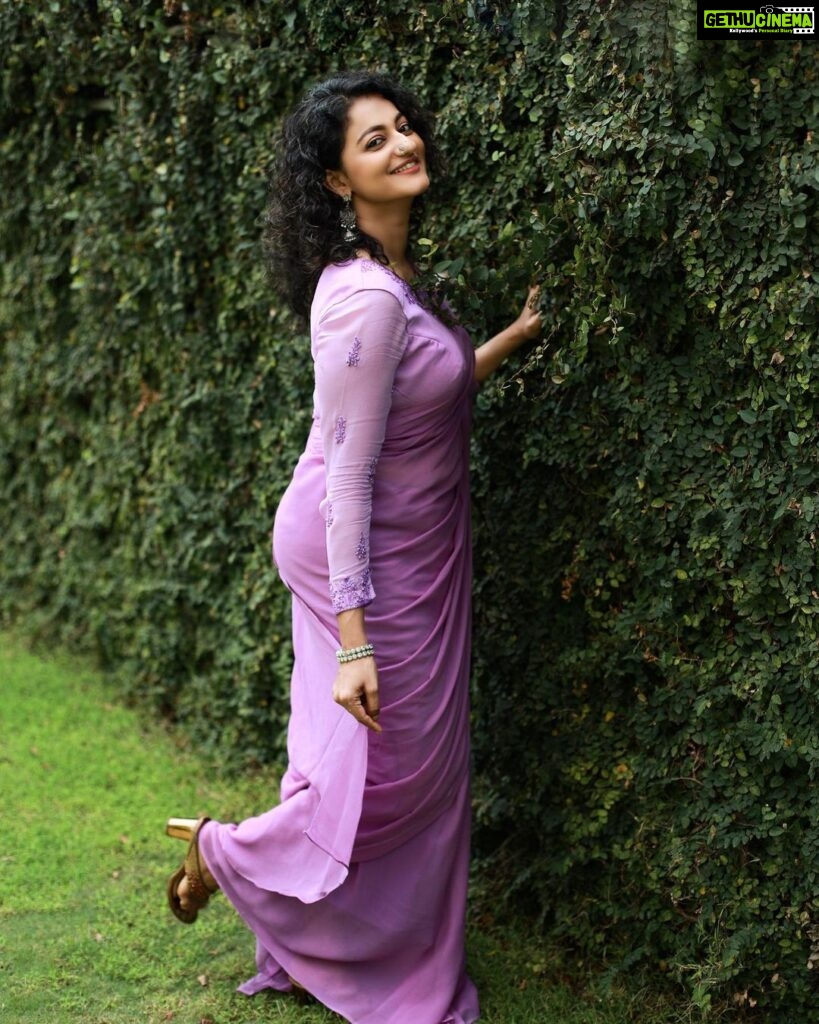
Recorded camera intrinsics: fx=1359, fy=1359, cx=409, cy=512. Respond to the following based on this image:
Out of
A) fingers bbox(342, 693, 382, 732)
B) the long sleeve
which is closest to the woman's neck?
the long sleeve

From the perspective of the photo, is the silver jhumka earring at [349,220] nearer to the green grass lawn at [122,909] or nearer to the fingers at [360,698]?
the fingers at [360,698]

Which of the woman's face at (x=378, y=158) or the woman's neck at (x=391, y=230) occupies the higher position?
the woman's face at (x=378, y=158)

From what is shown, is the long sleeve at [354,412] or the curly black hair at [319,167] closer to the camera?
the long sleeve at [354,412]

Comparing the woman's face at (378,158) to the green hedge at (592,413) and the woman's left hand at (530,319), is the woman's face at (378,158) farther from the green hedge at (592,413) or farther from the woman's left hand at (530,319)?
the woman's left hand at (530,319)

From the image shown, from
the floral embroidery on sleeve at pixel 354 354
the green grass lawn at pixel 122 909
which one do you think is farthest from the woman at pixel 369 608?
the green grass lawn at pixel 122 909

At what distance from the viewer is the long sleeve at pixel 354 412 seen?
2949mm

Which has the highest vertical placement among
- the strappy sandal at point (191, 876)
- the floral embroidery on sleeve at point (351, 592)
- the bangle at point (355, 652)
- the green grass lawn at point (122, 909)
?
the floral embroidery on sleeve at point (351, 592)

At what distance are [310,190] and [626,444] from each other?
943 mm

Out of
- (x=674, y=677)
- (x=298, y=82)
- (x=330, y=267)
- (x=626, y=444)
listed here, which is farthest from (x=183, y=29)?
(x=674, y=677)

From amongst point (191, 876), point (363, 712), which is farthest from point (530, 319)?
point (191, 876)

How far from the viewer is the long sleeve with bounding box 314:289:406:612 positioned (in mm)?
2949

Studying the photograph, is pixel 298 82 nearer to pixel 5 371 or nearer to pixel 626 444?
pixel 626 444

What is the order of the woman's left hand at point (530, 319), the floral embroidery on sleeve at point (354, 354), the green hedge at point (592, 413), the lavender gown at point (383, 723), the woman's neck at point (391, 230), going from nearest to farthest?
the green hedge at point (592, 413) → the floral embroidery on sleeve at point (354, 354) → the lavender gown at point (383, 723) → the woman's neck at point (391, 230) → the woman's left hand at point (530, 319)

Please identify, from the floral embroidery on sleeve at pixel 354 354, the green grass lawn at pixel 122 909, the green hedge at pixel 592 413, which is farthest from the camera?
the green grass lawn at pixel 122 909
